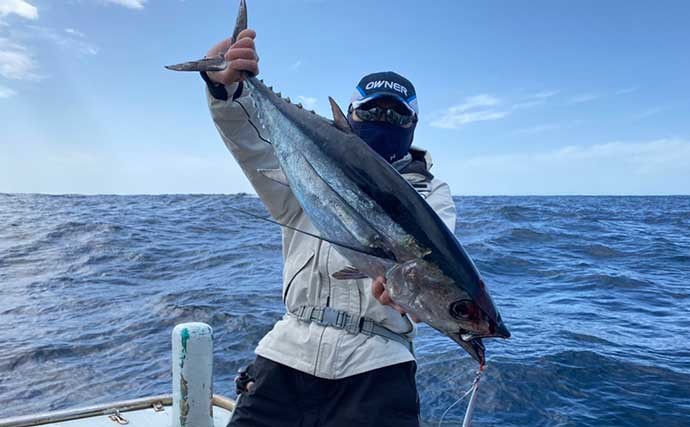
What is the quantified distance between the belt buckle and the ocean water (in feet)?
12.3

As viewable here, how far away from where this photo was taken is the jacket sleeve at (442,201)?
309 centimetres

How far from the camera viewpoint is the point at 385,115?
10.1 feet

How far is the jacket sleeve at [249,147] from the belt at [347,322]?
26.3 inches

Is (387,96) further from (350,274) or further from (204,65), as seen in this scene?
(350,274)

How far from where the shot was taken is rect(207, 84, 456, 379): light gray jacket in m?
2.89

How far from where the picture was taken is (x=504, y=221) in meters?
27.6

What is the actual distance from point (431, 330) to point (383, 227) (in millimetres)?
7215

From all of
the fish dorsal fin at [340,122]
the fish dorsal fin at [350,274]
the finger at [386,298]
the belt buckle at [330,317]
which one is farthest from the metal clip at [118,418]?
the fish dorsal fin at [340,122]

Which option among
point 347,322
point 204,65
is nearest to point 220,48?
point 204,65

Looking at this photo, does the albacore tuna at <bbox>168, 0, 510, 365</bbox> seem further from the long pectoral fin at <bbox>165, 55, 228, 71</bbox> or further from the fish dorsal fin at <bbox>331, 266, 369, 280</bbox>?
the long pectoral fin at <bbox>165, 55, 228, 71</bbox>

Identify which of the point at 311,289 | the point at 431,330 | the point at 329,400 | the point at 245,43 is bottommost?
the point at 431,330

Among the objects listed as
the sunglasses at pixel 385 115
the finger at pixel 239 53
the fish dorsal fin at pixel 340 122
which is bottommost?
the fish dorsal fin at pixel 340 122

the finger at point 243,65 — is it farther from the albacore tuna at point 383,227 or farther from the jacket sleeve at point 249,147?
the albacore tuna at point 383,227

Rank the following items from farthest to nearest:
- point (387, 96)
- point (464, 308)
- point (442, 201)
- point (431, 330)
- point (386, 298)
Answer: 1. point (431, 330)
2. point (442, 201)
3. point (387, 96)
4. point (386, 298)
5. point (464, 308)
